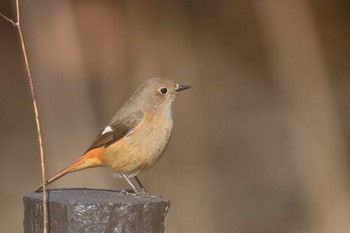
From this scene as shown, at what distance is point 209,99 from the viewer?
6062 mm

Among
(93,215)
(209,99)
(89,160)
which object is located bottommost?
(93,215)

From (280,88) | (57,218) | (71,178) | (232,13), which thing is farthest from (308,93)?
(57,218)

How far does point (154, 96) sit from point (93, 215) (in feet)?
5.34


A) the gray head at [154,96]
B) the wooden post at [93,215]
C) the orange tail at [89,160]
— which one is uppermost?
the gray head at [154,96]

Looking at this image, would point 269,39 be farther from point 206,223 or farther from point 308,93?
point 206,223

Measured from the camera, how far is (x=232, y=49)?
6062 mm

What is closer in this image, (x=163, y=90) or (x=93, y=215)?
(x=93, y=215)

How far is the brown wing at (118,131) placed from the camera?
3.64 m

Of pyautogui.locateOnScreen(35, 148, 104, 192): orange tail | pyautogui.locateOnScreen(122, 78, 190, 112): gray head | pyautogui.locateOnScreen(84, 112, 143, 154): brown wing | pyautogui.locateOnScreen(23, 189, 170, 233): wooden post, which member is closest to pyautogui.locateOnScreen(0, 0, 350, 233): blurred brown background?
pyautogui.locateOnScreen(122, 78, 190, 112): gray head

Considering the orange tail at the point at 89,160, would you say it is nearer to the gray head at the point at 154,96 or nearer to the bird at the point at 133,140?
the bird at the point at 133,140

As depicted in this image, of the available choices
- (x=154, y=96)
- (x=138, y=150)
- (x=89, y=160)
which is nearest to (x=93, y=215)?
(x=89, y=160)

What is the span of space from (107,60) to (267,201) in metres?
1.39

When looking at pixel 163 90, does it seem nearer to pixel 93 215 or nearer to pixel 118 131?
pixel 118 131

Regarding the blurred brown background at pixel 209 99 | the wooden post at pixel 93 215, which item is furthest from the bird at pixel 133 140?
the blurred brown background at pixel 209 99
